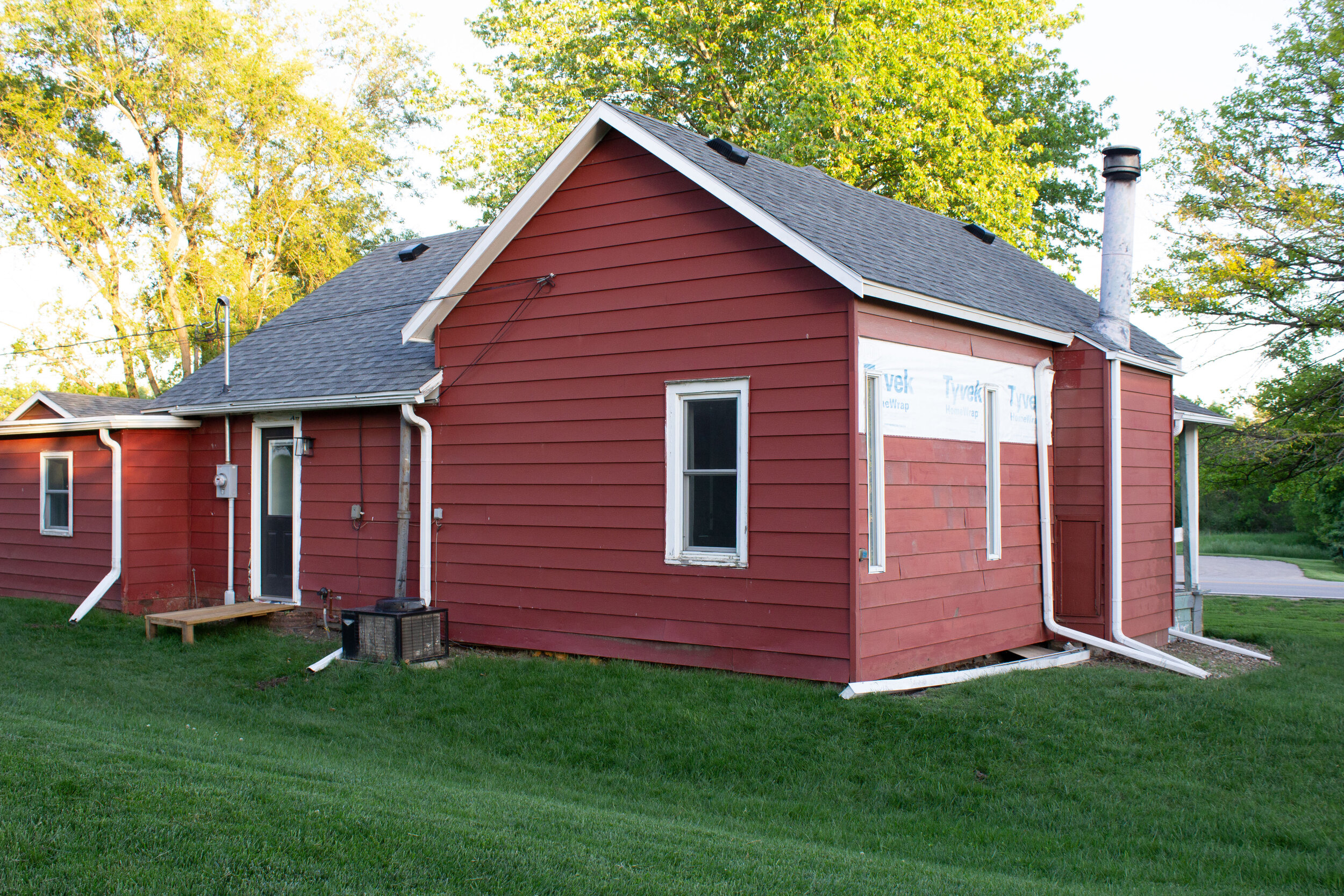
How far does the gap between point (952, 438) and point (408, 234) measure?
29.3 m

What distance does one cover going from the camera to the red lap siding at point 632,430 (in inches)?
333

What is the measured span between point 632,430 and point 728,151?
117 inches

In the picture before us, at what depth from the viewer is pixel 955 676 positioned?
8914mm

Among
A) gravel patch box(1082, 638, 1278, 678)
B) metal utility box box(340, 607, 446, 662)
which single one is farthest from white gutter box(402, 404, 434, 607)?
gravel patch box(1082, 638, 1278, 678)

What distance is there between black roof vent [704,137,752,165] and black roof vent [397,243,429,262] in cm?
633

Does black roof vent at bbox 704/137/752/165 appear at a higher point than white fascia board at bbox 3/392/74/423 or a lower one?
higher

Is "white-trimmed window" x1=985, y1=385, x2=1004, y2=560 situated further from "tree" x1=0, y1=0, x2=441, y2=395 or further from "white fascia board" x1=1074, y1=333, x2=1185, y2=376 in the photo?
"tree" x1=0, y1=0, x2=441, y2=395

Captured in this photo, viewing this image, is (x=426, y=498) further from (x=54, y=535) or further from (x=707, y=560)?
(x=54, y=535)

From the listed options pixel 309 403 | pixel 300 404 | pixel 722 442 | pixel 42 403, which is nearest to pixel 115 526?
pixel 42 403

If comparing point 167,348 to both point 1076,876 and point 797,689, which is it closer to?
point 797,689

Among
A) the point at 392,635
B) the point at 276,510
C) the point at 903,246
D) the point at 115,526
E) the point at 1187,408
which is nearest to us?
the point at 392,635

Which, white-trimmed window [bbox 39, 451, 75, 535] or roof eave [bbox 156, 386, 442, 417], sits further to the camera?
white-trimmed window [bbox 39, 451, 75, 535]

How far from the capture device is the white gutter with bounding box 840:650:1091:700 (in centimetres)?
812

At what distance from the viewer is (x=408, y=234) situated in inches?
1400
